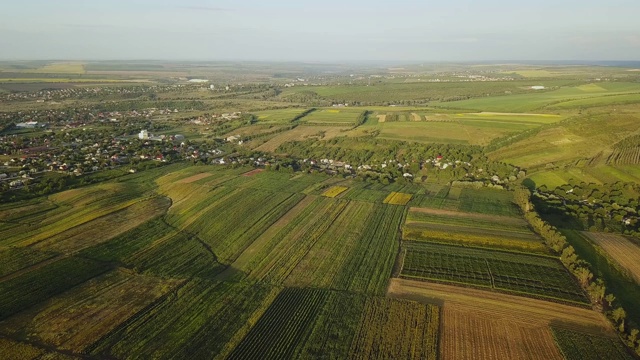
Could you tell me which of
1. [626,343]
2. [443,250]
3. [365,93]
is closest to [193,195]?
[443,250]

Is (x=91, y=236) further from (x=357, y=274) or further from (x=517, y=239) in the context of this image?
(x=517, y=239)

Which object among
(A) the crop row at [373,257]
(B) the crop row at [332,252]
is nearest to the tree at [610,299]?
(A) the crop row at [373,257]

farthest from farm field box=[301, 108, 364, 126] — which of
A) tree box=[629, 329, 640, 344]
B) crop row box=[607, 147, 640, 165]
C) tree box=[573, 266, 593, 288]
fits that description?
tree box=[629, 329, 640, 344]

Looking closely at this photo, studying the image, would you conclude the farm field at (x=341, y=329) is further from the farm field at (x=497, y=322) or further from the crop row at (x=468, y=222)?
the crop row at (x=468, y=222)

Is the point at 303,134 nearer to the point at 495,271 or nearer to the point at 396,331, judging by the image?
the point at 495,271

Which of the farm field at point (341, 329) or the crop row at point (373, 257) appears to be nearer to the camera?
the farm field at point (341, 329)

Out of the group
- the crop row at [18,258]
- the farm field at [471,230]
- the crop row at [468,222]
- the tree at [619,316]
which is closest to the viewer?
the tree at [619,316]
